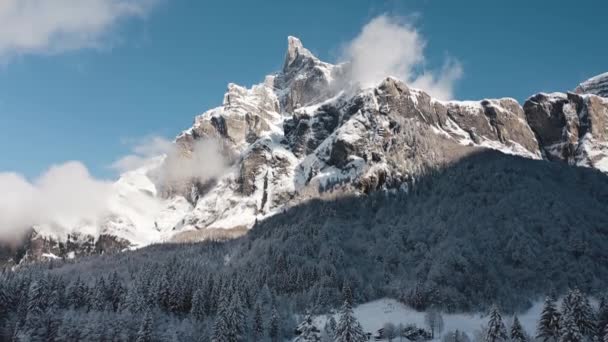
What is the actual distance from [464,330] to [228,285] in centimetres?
7103

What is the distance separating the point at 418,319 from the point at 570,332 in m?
75.5

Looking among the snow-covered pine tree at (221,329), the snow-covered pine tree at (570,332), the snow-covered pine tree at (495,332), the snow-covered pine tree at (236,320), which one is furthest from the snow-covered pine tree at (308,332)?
the snow-covered pine tree at (570,332)

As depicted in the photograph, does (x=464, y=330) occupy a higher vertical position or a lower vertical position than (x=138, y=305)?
lower

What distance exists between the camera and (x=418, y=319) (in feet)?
607

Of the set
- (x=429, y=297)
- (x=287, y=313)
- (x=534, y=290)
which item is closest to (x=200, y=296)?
(x=287, y=313)

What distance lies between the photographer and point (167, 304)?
16950 centimetres

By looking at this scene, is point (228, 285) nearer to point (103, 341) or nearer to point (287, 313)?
point (287, 313)

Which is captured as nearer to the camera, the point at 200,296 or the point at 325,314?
the point at 200,296

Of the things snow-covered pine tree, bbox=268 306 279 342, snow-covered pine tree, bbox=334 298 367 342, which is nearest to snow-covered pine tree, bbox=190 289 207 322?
snow-covered pine tree, bbox=268 306 279 342

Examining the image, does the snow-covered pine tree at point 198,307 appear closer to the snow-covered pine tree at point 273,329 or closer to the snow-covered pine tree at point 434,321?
the snow-covered pine tree at point 273,329

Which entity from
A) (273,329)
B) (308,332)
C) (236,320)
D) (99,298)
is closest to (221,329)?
(236,320)

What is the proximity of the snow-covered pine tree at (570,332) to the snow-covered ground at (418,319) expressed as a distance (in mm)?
54478

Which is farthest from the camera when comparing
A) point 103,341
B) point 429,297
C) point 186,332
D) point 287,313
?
point 429,297

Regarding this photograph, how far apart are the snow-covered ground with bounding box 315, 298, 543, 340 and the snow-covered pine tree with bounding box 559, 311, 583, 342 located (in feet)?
179
